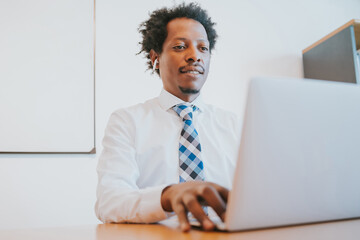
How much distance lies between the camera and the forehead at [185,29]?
4.33 feet

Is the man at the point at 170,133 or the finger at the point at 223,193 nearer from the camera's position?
the finger at the point at 223,193

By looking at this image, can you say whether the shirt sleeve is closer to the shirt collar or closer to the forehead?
the shirt collar

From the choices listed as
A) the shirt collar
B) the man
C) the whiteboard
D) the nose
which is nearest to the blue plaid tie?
the man

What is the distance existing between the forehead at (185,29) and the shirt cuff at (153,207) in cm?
77

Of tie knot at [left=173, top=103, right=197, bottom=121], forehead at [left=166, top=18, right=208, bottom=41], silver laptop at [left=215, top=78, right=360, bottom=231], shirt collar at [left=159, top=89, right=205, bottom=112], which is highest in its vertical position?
forehead at [left=166, top=18, right=208, bottom=41]

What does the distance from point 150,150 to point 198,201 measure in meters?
0.64

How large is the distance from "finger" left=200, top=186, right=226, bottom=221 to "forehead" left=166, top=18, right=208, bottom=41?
0.90 meters

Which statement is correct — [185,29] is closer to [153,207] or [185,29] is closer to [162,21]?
[162,21]

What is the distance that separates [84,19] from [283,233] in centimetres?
192

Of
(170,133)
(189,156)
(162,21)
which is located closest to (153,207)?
(189,156)

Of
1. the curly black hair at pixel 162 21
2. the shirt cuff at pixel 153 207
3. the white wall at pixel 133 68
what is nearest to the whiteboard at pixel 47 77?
the white wall at pixel 133 68

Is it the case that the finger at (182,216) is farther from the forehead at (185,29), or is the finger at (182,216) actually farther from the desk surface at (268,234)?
the forehead at (185,29)

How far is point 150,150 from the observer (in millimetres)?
1169

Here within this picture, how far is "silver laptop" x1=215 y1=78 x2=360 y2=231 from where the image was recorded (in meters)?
0.42
